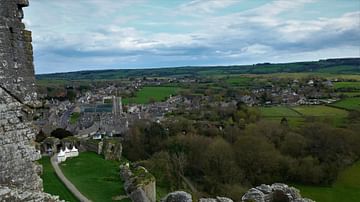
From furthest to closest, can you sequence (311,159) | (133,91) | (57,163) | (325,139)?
1. (133,91)
2. (325,139)
3. (311,159)
4. (57,163)

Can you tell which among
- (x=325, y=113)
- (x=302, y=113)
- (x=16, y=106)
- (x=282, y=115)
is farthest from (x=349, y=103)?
(x=16, y=106)

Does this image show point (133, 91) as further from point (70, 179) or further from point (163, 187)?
point (70, 179)

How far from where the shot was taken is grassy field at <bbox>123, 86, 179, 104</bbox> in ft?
253

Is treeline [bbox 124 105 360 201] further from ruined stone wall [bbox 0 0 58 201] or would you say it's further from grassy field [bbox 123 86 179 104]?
grassy field [bbox 123 86 179 104]

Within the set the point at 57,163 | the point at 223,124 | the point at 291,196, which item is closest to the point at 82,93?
the point at 223,124

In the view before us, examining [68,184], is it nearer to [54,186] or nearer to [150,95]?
[54,186]

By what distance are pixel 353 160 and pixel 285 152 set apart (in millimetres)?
5303

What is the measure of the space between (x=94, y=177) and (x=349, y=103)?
131ft

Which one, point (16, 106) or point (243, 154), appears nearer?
point (16, 106)

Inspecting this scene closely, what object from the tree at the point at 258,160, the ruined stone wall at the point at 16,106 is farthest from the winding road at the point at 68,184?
the tree at the point at 258,160

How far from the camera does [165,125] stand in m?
42.7

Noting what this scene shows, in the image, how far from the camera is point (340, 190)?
30.0 meters

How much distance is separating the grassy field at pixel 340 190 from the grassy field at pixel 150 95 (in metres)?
47.4

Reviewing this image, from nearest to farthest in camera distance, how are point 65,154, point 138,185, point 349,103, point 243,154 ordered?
point 138,185 → point 65,154 → point 243,154 → point 349,103
